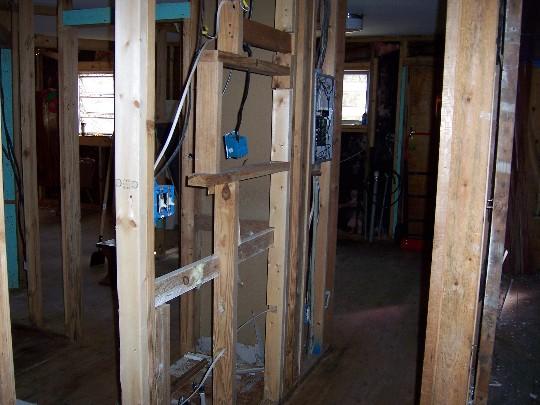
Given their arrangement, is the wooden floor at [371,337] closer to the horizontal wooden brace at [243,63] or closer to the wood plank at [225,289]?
the wood plank at [225,289]

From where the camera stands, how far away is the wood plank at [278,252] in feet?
7.80

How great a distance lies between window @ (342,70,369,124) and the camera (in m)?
6.48

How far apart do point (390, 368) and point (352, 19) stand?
11.2 feet

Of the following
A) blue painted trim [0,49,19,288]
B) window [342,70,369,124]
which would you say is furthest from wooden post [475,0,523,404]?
window [342,70,369,124]

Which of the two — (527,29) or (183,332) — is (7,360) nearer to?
(183,332)

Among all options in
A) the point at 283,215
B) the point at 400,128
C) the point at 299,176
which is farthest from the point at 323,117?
the point at 400,128

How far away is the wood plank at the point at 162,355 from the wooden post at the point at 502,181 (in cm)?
116

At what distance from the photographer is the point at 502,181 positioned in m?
1.80

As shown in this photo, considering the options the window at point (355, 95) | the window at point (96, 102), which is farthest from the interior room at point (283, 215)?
the window at point (96, 102)

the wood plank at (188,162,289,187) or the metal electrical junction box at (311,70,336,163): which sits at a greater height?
the metal electrical junction box at (311,70,336,163)

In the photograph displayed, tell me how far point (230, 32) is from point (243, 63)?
118mm

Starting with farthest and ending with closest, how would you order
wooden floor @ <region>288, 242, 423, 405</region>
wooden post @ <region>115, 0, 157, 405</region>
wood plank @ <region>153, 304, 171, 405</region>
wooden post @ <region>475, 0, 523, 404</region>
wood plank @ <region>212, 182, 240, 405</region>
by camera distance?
1. wooden floor @ <region>288, 242, 423, 405</region>
2. wood plank @ <region>212, 182, 240, 405</region>
3. wooden post @ <region>475, 0, 523, 404</region>
4. wood plank @ <region>153, 304, 171, 405</region>
5. wooden post @ <region>115, 0, 157, 405</region>

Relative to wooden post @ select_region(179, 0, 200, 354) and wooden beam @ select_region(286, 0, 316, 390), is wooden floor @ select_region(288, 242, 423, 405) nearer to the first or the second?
wooden beam @ select_region(286, 0, 316, 390)

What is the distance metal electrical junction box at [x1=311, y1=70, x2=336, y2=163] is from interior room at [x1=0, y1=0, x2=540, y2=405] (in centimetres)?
2
